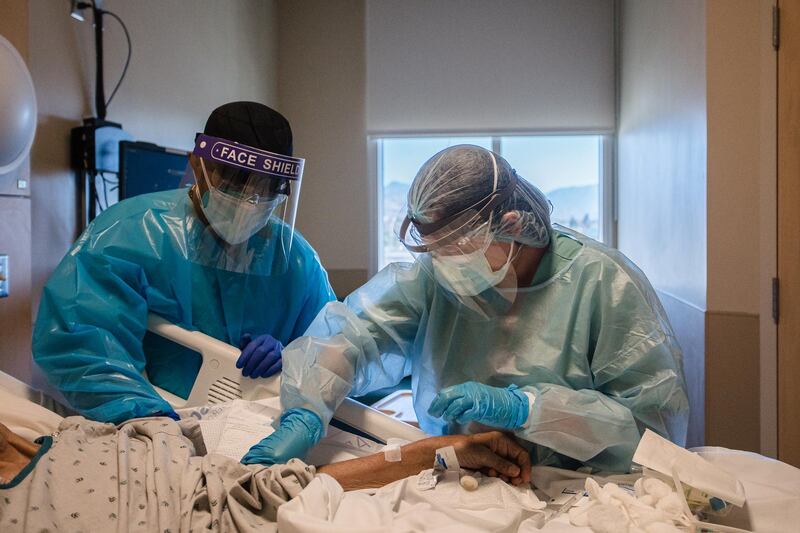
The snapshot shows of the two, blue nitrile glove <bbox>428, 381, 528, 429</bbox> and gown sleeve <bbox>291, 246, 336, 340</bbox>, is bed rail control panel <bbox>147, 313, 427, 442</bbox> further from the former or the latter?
blue nitrile glove <bbox>428, 381, 528, 429</bbox>

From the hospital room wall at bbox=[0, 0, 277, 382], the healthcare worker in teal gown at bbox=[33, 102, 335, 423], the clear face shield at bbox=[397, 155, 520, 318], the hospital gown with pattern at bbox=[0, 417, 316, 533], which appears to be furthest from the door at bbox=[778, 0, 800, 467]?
the hospital room wall at bbox=[0, 0, 277, 382]

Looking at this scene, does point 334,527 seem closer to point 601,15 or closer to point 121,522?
point 121,522

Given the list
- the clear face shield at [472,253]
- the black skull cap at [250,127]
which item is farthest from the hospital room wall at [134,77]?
the clear face shield at [472,253]

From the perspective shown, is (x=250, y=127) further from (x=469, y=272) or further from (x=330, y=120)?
(x=330, y=120)

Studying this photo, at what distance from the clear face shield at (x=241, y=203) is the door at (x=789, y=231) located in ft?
5.31

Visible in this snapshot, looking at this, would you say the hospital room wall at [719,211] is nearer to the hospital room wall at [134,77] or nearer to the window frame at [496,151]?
the window frame at [496,151]

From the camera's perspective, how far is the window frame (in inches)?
184

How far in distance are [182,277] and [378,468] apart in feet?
2.60

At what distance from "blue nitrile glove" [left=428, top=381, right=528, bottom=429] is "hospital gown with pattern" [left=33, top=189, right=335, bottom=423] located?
2.18 feet

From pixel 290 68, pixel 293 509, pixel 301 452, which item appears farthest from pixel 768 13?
pixel 290 68

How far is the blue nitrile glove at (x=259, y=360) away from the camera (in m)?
1.60

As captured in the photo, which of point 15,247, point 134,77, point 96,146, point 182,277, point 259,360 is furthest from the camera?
point 134,77

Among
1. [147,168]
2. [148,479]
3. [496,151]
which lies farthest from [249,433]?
→ [496,151]

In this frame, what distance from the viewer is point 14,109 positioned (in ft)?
5.87
